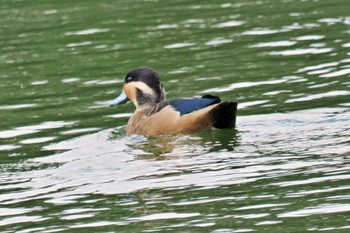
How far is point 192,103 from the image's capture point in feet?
44.9

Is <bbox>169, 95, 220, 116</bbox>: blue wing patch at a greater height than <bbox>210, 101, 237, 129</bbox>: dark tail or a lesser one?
greater

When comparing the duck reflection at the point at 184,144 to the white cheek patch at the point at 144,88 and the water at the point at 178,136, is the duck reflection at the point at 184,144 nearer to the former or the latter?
the water at the point at 178,136

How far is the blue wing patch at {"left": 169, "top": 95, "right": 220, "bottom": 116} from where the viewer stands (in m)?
13.5

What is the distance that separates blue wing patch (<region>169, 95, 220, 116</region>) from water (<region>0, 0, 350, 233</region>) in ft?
0.89

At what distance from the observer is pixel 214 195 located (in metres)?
10.5

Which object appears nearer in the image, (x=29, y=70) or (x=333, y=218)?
(x=333, y=218)

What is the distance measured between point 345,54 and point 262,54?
4.06ft

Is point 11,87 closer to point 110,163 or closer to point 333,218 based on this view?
point 110,163

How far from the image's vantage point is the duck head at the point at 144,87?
14.8 metres

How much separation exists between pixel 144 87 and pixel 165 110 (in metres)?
0.90

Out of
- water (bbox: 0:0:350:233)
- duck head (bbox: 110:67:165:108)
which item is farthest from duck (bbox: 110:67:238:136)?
water (bbox: 0:0:350:233)

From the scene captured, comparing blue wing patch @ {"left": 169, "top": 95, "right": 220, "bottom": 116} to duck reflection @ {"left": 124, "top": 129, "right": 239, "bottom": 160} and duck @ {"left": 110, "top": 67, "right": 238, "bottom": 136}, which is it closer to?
duck @ {"left": 110, "top": 67, "right": 238, "bottom": 136}

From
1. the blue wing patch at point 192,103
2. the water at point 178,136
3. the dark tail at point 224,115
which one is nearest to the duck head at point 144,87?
the water at point 178,136

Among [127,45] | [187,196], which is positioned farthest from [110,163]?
[127,45]
